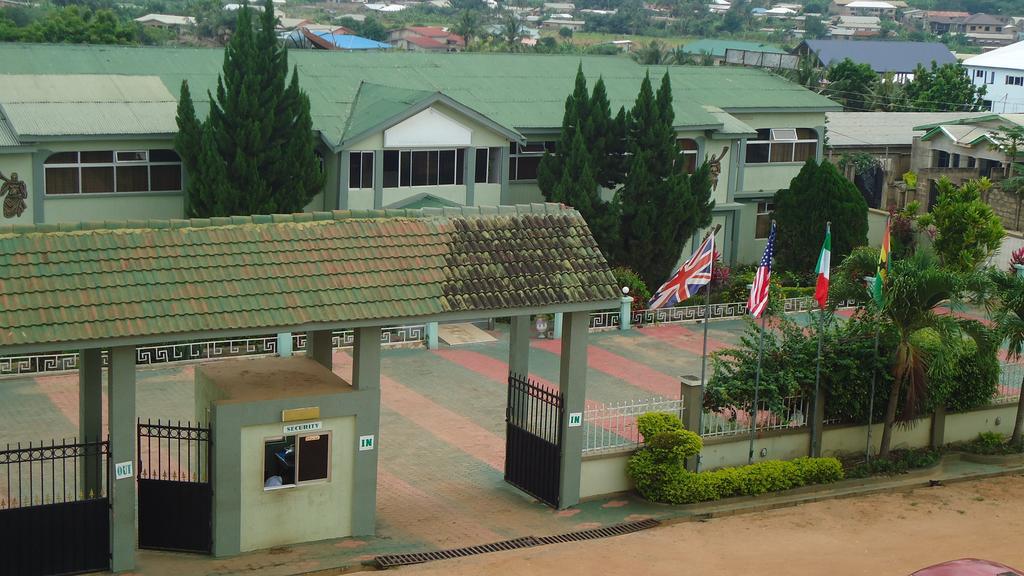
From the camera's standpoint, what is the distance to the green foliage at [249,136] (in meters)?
29.6

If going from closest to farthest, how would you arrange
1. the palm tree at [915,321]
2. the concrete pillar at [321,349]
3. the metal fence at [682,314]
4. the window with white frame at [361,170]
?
1. the concrete pillar at [321,349]
2. the palm tree at [915,321]
3. the metal fence at [682,314]
4. the window with white frame at [361,170]

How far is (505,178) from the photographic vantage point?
34.1 meters

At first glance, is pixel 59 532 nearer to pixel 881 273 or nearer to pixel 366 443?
pixel 366 443

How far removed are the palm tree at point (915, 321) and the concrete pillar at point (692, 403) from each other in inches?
134

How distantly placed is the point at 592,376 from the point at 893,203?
879 inches

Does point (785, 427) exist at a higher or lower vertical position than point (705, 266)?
lower

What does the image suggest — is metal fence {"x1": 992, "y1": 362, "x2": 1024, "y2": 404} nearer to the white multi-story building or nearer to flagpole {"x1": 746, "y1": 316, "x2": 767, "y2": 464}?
flagpole {"x1": 746, "y1": 316, "x2": 767, "y2": 464}

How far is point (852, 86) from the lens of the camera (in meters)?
67.5

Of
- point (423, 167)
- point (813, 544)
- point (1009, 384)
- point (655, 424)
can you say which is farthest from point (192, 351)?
point (1009, 384)

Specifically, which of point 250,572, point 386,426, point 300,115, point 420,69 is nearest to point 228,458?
point 250,572

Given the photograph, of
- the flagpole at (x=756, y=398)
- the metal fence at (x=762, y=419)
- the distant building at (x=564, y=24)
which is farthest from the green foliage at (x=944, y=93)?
the distant building at (x=564, y=24)

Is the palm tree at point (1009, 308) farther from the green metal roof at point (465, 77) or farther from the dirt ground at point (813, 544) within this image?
the green metal roof at point (465, 77)

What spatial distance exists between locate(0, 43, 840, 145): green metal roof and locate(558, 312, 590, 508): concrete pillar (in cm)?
1432

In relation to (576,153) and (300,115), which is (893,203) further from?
(300,115)
